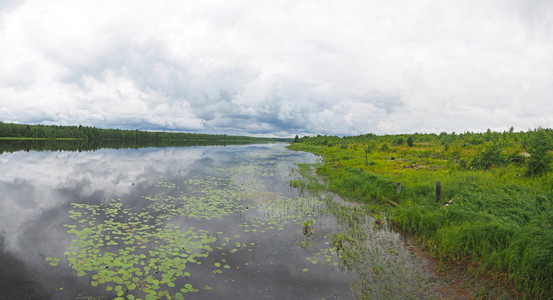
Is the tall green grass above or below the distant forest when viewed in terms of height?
below

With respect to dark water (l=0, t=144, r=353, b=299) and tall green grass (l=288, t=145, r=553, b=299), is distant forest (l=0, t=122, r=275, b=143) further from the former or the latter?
tall green grass (l=288, t=145, r=553, b=299)

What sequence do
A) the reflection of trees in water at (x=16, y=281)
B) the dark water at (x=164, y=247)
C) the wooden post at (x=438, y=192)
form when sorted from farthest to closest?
1. the wooden post at (x=438, y=192)
2. the dark water at (x=164, y=247)
3. the reflection of trees in water at (x=16, y=281)

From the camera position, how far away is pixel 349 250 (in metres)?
9.82

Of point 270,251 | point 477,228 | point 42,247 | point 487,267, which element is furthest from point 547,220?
point 42,247

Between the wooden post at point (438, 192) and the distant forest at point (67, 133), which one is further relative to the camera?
the distant forest at point (67, 133)

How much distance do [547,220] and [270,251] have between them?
9.46 metres

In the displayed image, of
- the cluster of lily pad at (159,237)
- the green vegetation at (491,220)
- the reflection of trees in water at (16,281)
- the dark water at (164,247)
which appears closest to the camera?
the reflection of trees in water at (16,281)

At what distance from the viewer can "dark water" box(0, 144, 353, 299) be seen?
721 cm

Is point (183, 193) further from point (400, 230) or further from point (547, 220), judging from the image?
point (547, 220)

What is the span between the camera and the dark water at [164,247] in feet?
23.6

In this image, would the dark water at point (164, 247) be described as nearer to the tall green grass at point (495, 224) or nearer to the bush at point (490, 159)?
the tall green grass at point (495, 224)

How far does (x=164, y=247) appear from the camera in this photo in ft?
31.1

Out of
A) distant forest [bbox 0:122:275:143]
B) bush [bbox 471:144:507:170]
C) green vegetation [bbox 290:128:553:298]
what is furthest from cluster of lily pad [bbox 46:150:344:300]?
distant forest [bbox 0:122:275:143]

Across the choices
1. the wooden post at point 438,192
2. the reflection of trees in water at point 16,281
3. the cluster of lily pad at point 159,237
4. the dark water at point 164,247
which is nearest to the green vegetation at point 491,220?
the wooden post at point 438,192
